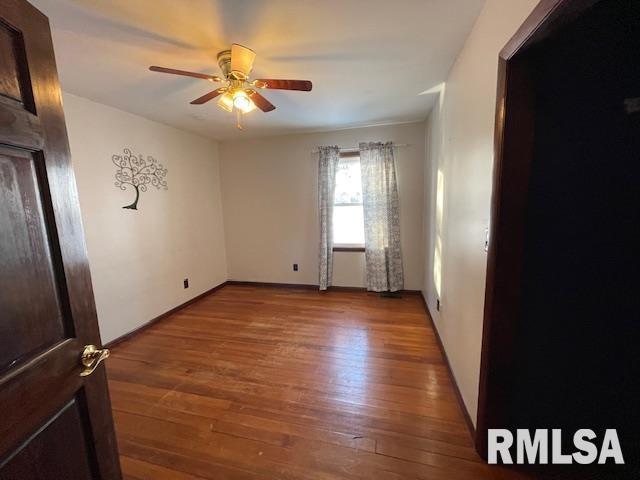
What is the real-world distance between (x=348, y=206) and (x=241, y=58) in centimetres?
250

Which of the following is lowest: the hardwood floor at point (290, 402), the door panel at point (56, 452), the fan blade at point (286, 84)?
the hardwood floor at point (290, 402)

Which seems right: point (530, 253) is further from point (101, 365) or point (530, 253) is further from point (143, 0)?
point (143, 0)

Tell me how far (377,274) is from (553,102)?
2770 millimetres

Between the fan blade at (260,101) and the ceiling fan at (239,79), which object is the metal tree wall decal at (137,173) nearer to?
the ceiling fan at (239,79)

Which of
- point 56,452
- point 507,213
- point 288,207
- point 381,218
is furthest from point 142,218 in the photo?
point 507,213

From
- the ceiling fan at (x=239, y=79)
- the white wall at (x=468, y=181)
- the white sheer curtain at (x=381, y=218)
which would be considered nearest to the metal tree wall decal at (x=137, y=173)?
the ceiling fan at (x=239, y=79)

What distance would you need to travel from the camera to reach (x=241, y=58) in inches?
60.1

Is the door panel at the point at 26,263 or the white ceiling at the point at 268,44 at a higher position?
the white ceiling at the point at 268,44

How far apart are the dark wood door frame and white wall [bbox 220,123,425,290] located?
2.37m

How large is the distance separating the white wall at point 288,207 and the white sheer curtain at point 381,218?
0.13m

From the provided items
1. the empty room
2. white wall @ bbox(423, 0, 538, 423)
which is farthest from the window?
white wall @ bbox(423, 0, 538, 423)

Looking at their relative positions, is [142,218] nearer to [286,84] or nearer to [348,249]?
[286,84]

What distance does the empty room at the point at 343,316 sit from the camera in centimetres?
77

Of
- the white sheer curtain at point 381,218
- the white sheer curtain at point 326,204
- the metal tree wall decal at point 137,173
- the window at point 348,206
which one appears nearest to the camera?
the metal tree wall decal at point 137,173
